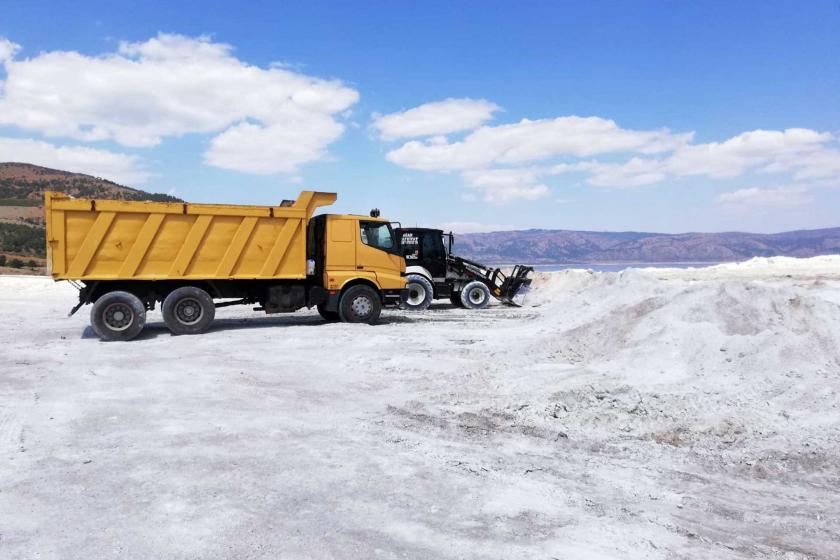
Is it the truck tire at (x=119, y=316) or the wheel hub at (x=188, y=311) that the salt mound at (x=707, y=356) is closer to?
the wheel hub at (x=188, y=311)

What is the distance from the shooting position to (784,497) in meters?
4.56

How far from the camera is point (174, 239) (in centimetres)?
1215

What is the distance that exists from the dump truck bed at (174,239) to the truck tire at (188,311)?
0.33 m

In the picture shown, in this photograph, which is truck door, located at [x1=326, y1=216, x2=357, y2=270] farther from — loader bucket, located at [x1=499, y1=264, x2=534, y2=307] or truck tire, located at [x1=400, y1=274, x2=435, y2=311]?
loader bucket, located at [x1=499, y1=264, x2=534, y2=307]

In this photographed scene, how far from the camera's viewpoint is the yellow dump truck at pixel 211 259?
1155 centimetres

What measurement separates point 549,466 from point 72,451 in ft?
13.1

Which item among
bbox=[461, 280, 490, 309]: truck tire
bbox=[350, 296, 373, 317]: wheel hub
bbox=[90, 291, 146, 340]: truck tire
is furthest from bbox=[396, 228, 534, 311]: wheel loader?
bbox=[90, 291, 146, 340]: truck tire

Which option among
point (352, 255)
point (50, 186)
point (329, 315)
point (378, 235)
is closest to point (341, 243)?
point (352, 255)

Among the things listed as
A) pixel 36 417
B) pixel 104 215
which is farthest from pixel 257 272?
pixel 36 417

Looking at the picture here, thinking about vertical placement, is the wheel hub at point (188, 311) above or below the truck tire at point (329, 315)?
above

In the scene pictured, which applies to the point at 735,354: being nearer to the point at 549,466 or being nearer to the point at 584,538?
the point at 549,466

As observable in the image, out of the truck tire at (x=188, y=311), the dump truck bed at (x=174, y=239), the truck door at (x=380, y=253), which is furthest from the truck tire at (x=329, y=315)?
the truck tire at (x=188, y=311)

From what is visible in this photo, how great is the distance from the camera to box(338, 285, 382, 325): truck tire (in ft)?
45.3

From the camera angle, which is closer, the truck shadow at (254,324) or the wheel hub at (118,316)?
the wheel hub at (118,316)
